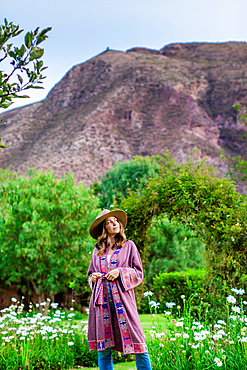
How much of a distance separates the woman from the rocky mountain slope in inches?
1129

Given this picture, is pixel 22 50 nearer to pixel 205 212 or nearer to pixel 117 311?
pixel 117 311

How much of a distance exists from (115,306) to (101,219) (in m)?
0.89

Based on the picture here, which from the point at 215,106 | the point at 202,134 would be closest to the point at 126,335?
the point at 202,134

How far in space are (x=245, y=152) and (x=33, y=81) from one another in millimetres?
43984

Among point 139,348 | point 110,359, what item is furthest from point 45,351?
point 139,348

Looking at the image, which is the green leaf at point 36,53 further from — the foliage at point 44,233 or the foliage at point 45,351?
the foliage at point 44,233

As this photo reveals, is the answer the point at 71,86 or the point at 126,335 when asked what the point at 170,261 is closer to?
the point at 126,335

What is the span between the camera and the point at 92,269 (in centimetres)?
331

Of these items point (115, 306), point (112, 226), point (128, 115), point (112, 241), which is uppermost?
point (128, 115)

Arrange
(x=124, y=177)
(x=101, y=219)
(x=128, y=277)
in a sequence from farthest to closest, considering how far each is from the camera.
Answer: (x=124, y=177) → (x=101, y=219) → (x=128, y=277)

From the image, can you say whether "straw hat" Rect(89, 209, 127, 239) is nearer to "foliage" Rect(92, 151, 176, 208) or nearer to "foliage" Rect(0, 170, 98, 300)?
"foliage" Rect(0, 170, 98, 300)

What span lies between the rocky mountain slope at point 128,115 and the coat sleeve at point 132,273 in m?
28.7

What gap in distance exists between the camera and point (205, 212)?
4.63 meters

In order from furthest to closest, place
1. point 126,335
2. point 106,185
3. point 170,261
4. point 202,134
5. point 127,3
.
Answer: point 202,134 → point 106,185 → point 170,261 → point 127,3 → point 126,335
